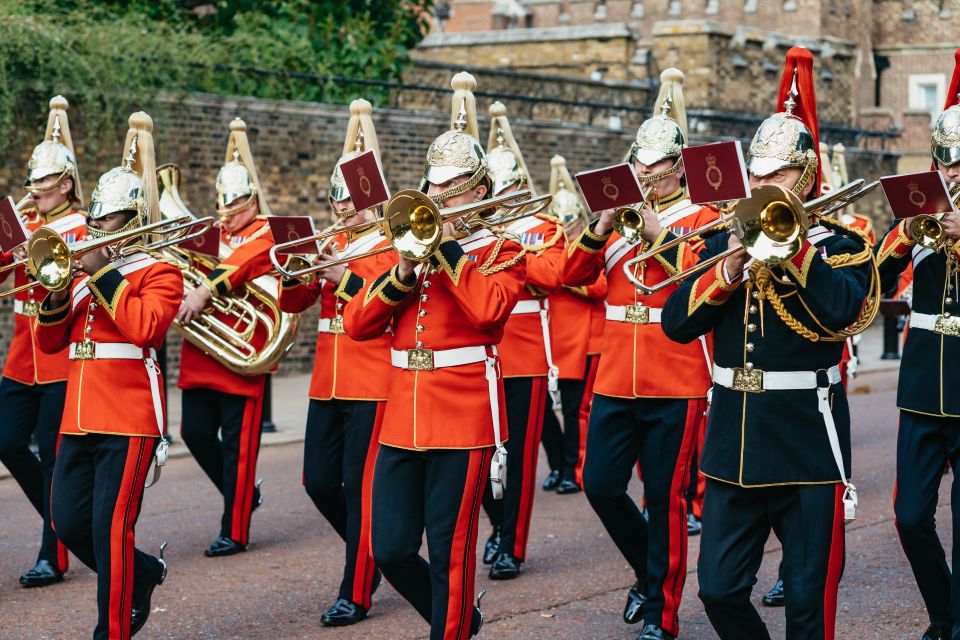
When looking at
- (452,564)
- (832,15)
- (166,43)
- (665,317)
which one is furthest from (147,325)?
(832,15)

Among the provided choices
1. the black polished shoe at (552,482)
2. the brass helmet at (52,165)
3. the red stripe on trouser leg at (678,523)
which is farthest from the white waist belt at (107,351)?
the black polished shoe at (552,482)

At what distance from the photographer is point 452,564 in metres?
5.64

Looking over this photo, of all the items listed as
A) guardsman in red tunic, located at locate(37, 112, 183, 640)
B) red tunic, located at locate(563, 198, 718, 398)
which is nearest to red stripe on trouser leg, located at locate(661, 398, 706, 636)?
red tunic, located at locate(563, 198, 718, 398)

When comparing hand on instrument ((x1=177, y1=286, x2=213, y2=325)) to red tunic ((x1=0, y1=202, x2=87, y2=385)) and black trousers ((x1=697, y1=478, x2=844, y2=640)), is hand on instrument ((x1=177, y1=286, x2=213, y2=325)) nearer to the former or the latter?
red tunic ((x1=0, y1=202, x2=87, y2=385))

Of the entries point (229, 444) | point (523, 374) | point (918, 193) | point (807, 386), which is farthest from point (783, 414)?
point (229, 444)

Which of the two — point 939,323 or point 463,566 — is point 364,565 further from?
point 939,323

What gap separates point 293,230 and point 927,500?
112 inches

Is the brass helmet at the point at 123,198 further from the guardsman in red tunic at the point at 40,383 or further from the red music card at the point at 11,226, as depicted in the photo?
the guardsman in red tunic at the point at 40,383

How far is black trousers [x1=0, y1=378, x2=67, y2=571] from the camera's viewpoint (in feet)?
25.3

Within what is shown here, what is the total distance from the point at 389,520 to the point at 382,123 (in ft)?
41.8

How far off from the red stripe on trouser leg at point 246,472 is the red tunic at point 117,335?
2208mm

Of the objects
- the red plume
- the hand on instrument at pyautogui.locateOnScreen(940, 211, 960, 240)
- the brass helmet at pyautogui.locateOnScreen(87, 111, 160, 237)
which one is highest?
the red plume

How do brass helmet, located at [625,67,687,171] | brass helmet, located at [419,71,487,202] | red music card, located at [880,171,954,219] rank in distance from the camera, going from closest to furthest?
1. red music card, located at [880,171,954,219]
2. brass helmet, located at [419,71,487,202]
3. brass helmet, located at [625,67,687,171]

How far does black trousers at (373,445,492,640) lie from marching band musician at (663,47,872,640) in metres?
0.87
